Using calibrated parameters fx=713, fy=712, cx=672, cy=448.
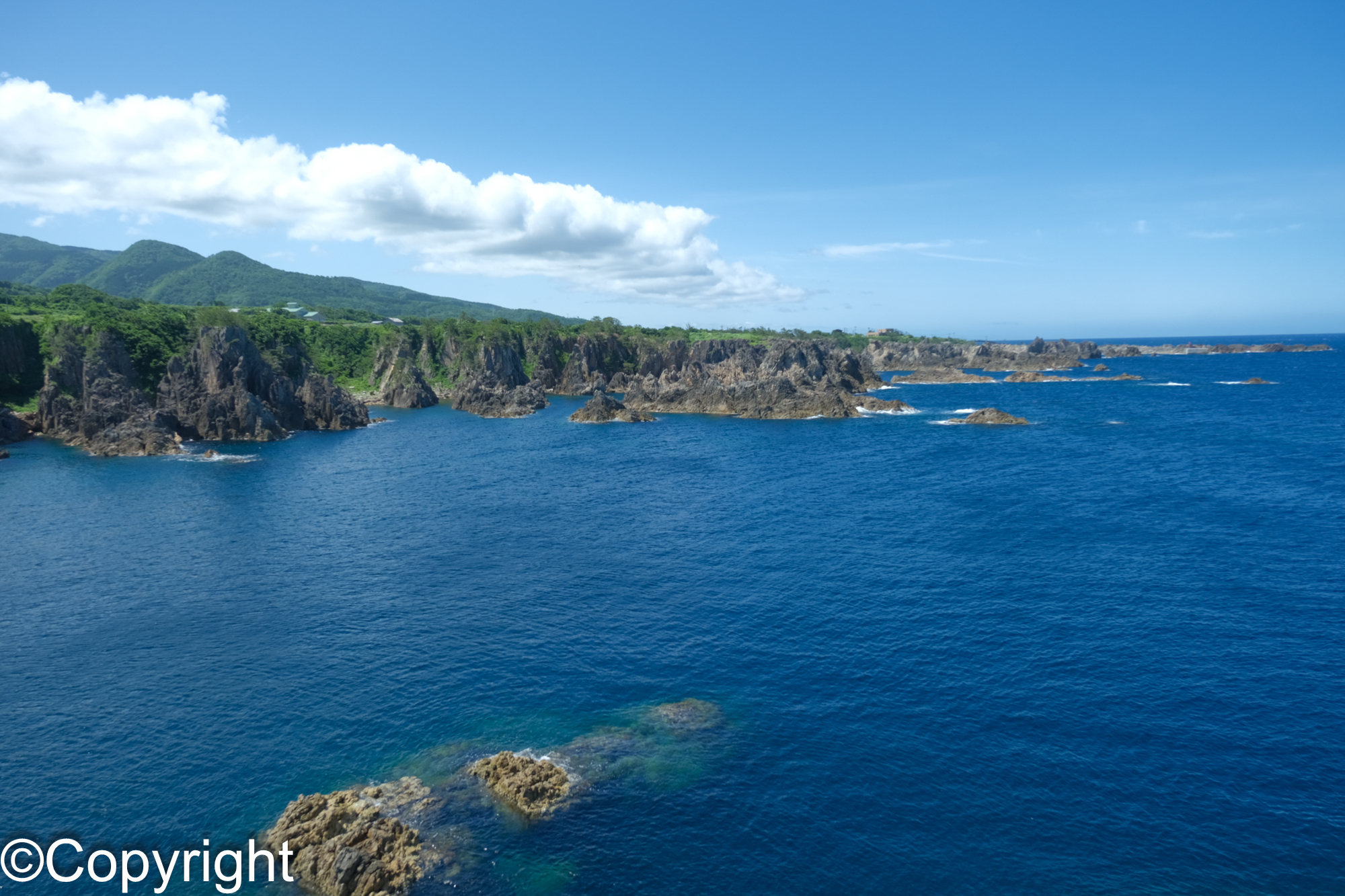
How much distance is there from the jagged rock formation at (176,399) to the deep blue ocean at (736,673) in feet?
142

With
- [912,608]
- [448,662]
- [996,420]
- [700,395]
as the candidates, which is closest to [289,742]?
[448,662]

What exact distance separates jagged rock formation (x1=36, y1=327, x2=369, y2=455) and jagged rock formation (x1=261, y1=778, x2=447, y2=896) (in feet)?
399

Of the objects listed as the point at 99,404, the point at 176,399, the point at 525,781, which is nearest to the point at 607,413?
the point at 176,399

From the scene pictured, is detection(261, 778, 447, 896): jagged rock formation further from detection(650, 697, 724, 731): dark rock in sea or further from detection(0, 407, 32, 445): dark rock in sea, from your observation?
detection(0, 407, 32, 445): dark rock in sea

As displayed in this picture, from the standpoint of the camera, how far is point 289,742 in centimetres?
4169

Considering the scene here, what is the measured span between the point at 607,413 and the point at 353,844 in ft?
483

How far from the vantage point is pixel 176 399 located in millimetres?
147625

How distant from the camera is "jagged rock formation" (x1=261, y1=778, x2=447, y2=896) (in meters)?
31.4

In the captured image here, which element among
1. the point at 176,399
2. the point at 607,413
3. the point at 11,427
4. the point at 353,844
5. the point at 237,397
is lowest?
the point at 353,844

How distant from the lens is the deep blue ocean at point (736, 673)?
111 feet

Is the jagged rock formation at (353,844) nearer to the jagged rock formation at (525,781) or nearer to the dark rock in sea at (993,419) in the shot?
the jagged rock formation at (525,781)

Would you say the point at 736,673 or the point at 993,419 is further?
the point at 993,419

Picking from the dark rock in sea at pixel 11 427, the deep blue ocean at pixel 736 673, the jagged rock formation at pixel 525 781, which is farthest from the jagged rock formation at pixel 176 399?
the jagged rock formation at pixel 525 781

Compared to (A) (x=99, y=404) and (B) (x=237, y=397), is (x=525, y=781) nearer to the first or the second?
(B) (x=237, y=397)
